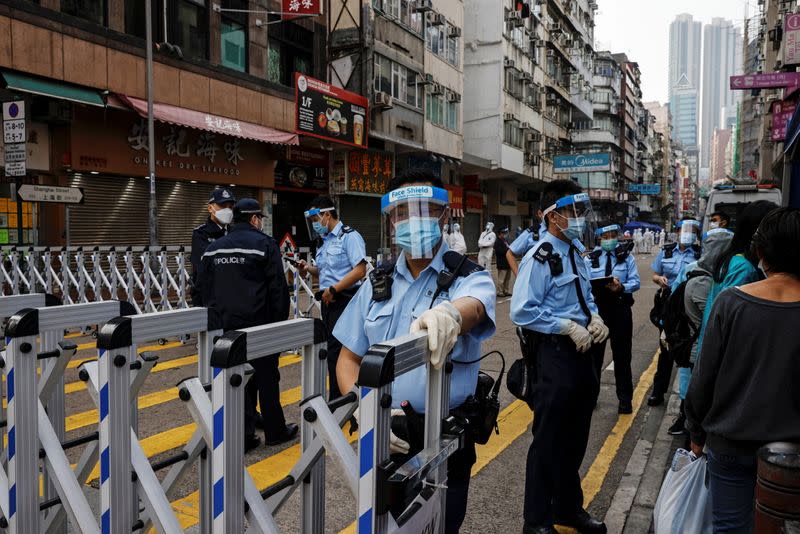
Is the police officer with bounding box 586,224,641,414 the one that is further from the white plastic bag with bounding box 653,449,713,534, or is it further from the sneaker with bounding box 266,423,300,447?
the white plastic bag with bounding box 653,449,713,534

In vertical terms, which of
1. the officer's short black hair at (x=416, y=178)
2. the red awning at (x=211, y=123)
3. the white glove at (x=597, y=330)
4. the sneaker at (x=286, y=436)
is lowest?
the sneaker at (x=286, y=436)

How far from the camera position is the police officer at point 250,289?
4934 mm

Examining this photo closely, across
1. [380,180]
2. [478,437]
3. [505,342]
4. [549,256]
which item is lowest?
[505,342]

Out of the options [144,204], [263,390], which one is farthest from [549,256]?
[144,204]

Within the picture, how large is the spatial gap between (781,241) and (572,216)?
60.0 inches

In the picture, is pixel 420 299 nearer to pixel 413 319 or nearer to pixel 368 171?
pixel 413 319

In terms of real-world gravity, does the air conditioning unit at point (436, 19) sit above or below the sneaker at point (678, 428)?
above

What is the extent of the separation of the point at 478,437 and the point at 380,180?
21898 millimetres

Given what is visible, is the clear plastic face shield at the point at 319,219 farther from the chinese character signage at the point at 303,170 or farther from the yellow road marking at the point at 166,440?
the chinese character signage at the point at 303,170

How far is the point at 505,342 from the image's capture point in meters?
10.1

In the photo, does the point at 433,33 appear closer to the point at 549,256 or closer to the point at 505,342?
the point at 505,342

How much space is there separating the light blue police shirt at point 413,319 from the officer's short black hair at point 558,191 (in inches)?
64.1

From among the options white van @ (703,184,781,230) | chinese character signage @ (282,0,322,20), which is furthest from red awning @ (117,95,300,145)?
white van @ (703,184,781,230)

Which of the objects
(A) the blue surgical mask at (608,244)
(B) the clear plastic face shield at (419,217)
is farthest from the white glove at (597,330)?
(A) the blue surgical mask at (608,244)
